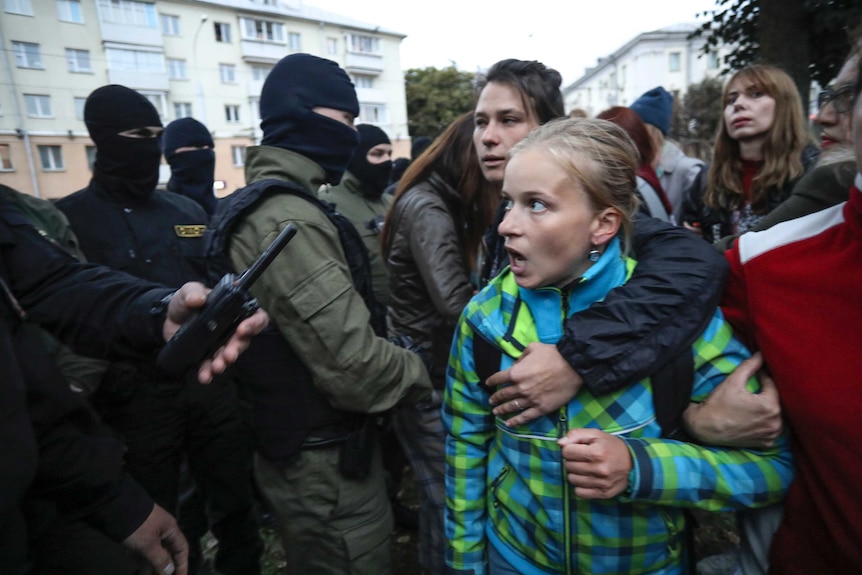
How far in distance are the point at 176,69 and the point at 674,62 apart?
41.5 m

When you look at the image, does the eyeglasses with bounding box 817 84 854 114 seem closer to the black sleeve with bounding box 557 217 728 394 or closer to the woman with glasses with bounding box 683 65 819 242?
the black sleeve with bounding box 557 217 728 394

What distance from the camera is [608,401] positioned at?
51.4 inches

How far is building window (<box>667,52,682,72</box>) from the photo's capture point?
4522 centimetres

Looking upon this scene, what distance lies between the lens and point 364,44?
36.7m

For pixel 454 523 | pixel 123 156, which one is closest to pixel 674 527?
pixel 454 523

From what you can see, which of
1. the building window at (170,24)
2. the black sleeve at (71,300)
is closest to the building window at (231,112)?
the building window at (170,24)

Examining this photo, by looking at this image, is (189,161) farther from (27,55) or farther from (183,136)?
(27,55)

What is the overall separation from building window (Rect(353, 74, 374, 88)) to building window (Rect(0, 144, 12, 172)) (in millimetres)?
36461

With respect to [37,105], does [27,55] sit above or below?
above

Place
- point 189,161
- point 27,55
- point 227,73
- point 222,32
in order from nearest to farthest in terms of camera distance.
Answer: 1. point 27,55
2. point 189,161
3. point 222,32
4. point 227,73

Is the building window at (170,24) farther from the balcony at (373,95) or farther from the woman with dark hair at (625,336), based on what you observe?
the woman with dark hair at (625,336)

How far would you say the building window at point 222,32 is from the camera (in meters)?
24.5

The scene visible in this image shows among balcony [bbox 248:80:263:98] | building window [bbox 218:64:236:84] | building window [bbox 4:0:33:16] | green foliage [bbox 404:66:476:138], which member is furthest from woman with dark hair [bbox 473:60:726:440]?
green foliage [bbox 404:66:476:138]

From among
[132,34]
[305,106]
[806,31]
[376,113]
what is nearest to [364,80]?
[376,113]
